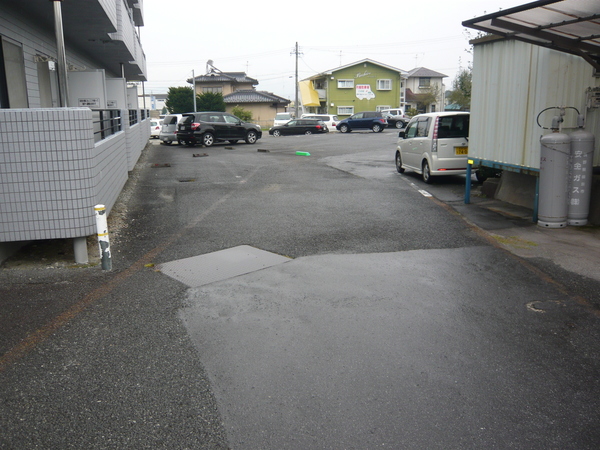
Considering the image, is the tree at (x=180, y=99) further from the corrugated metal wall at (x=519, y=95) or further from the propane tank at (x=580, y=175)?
the propane tank at (x=580, y=175)

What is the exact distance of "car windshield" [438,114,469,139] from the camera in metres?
12.4

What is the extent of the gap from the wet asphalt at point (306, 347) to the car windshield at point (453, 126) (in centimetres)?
510

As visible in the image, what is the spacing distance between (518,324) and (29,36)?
34.9ft

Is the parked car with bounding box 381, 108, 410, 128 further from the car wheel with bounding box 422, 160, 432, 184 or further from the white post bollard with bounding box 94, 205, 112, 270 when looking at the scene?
the white post bollard with bounding box 94, 205, 112, 270

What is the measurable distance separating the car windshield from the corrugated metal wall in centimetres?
216

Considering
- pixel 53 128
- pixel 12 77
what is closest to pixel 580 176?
pixel 53 128

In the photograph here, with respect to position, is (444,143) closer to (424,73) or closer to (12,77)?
(12,77)

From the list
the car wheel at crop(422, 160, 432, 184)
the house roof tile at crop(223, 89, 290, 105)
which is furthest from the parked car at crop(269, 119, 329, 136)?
the car wheel at crop(422, 160, 432, 184)

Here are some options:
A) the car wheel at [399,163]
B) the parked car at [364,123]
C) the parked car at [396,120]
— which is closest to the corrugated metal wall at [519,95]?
the car wheel at [399,163]

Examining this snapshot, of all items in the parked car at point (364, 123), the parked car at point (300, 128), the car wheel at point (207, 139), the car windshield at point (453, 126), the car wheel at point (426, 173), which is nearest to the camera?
the car windshield at point (453, 126)

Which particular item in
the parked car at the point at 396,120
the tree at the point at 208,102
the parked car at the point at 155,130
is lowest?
the parked car at the point at 155,130

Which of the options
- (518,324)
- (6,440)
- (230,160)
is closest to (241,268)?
(518,324)

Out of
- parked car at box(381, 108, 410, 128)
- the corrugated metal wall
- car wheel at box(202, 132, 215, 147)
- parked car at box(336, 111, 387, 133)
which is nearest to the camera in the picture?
the corrugated metal wall

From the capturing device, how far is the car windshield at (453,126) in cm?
1239
